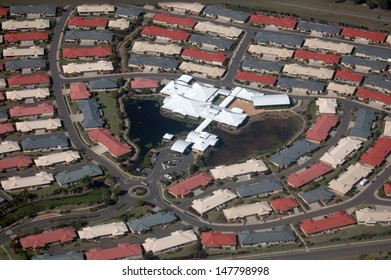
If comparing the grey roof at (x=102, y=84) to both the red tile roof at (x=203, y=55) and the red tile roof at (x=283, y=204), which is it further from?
the red tile roof at (x=283, y=204)

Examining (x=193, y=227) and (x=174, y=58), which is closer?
(x=193, y=227)

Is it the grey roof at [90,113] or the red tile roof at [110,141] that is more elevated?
the grey roof at [90,113]

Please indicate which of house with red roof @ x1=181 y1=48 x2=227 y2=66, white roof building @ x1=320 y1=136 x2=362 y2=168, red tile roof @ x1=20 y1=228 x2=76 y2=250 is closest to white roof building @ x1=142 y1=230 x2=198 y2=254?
red tile roof @ x1=20 y1=228 x2=76 y2=250

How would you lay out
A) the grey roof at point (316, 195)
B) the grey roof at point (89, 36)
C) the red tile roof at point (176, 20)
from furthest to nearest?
the red tile roof at point (176, 20), the grey roof at point (89, 36), the grey roof at point (316, 195)

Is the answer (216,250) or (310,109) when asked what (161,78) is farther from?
(216,250)

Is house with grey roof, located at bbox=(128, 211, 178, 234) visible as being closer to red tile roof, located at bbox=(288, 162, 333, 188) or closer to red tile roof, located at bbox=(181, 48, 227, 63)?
red tile roof, located at bbox=(288, 162, 333, 188)

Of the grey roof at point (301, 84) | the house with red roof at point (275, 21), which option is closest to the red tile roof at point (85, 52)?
the house with red roof at point (275, 21)

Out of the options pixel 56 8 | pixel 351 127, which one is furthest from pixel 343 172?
pixel 56 8
